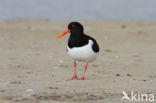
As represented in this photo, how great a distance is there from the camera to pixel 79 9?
1950 centimetres

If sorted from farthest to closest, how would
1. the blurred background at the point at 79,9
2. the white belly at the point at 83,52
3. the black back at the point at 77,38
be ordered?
the blurred background at the point at 79,9, the black back at the point at 77,38, the white belly at the point at 83,52

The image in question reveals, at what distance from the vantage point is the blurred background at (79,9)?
61.2 ft

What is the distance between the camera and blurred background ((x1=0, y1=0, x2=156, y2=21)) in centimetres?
1864

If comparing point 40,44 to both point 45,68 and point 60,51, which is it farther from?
point 45,68

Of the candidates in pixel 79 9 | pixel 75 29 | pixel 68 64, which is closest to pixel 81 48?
pixel 75 29

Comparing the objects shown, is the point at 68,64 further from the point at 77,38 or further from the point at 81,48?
the point at 81,48

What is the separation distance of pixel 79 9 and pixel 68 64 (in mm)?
9522

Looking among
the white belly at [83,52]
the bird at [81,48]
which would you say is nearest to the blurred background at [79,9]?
the bird at [81,48]

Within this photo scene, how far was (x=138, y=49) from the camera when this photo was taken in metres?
12.8

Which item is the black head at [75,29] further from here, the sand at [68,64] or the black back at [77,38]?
the sand at [68,64]

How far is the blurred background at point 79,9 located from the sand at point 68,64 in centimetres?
139

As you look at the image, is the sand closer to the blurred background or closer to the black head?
the black head

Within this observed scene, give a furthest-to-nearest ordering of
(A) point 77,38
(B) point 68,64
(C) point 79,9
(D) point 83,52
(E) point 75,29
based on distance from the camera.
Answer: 1. (C) point 79,9
2. (B) point 68,64
3. (E) point 75,29
4. (A) point 77,38
5. (D) point 83,52

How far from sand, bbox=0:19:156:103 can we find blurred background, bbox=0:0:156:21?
54.7 inches
